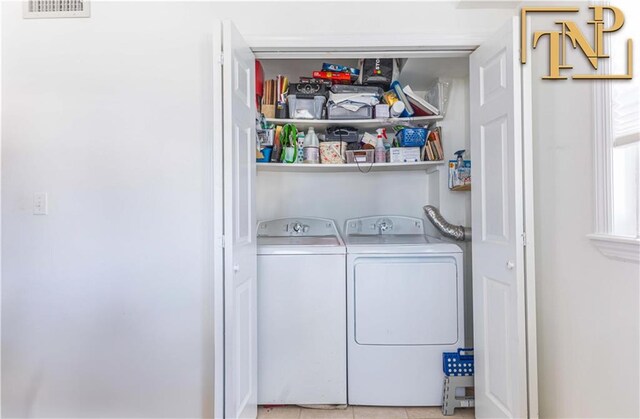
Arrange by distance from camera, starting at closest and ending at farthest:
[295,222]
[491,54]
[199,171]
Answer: [491,54]
[199,171]
[295,222]

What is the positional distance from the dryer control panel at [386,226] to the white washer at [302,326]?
0.72 metres

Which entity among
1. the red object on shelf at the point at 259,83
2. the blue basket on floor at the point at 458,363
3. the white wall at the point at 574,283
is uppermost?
the red object on shelf at the point at 259,83

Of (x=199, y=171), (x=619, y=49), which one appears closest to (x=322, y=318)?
(x=199, y=171)

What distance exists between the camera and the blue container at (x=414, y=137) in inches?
90.7

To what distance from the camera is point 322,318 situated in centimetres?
188

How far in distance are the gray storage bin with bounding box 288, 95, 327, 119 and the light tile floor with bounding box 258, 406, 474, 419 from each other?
6.04 ft

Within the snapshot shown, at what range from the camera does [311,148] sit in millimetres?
2299

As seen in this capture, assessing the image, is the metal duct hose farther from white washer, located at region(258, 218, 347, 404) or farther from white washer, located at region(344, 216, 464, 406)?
white washer, located at region(258, 218, 347, 404)

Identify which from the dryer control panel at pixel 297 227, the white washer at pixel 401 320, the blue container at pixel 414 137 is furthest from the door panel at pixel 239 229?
the blue container at pixel 414 137

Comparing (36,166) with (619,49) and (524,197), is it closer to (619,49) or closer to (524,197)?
(524,197)

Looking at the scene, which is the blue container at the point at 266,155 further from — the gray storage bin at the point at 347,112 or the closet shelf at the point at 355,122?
the gray storage bin at the point at 347,112

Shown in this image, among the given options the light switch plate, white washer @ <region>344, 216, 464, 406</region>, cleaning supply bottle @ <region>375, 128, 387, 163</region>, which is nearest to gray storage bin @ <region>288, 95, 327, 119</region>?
cleaning supply bottle @ <region>375, 128, 387, 163</region>

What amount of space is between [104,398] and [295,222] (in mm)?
1523

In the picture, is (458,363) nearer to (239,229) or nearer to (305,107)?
(239,229)
